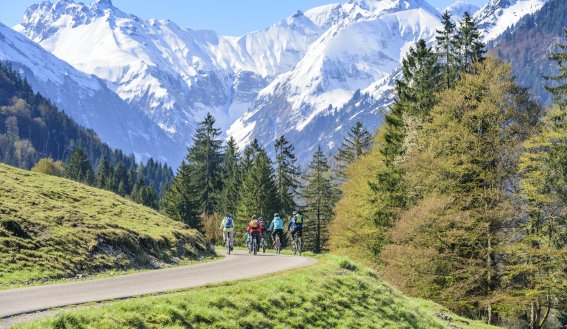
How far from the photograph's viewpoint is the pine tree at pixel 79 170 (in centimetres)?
13075

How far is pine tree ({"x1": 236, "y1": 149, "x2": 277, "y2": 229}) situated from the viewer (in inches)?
2931

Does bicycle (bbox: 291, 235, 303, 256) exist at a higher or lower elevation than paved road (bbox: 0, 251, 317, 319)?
higher

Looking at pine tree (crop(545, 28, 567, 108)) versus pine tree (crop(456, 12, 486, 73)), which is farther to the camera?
pine tree (crop(456, 12, 486, 73))

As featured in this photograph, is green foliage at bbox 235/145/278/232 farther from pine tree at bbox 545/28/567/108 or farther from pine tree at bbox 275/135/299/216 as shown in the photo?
pine tree at bbox 545/28/567/108

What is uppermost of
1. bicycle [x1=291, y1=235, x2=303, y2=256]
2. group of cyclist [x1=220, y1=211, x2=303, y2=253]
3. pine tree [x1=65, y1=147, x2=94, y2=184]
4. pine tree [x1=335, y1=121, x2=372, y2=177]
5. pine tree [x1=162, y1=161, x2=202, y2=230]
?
pine tree [x1=65, y1=147, x2=94, y2=184]

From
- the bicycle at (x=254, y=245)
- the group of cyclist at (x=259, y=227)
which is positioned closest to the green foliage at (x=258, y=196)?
the group of cyclist at (x=259, y=227)

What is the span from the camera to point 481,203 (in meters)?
33.8

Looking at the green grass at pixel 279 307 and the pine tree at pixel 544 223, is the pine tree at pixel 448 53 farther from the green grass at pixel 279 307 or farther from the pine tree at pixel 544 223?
the green grass at pixel 279 307

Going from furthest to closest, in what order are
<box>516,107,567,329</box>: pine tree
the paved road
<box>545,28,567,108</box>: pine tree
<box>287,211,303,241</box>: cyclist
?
1. <box>287,211,303,241</box>: cyclist
2. <box>545,28,567,108</box>: pine tree
3. <box>516,107,567,329</box>: pine tree
4. the paved road

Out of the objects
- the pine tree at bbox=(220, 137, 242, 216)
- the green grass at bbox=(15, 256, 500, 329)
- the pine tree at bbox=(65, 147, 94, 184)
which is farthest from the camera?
the pine tree at bbox=(65, 147, 94, 184)

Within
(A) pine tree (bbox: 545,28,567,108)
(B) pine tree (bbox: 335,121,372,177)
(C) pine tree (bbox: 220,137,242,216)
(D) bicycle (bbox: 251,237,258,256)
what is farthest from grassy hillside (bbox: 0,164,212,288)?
(C) pine tree (bbox: 220,137,242,216)

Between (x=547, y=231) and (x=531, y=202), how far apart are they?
2.22 m

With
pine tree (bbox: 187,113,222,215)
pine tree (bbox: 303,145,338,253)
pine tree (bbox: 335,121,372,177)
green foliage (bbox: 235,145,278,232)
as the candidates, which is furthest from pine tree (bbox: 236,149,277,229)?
pine tree (bbox: 187,113,222,215)

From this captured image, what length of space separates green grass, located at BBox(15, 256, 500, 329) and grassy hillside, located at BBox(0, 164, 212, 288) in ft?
27.0
